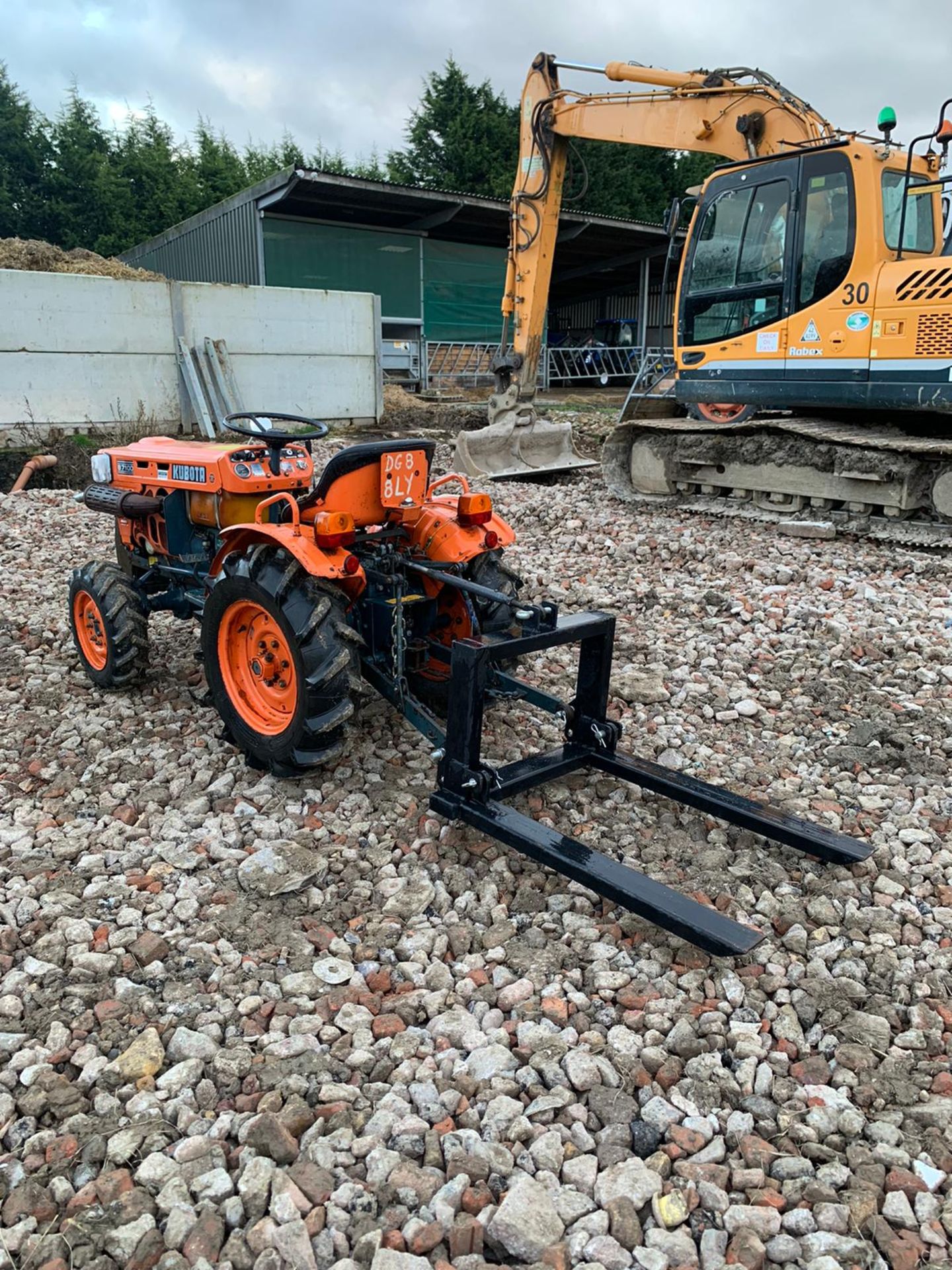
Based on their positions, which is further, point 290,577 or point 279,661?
point 279,661

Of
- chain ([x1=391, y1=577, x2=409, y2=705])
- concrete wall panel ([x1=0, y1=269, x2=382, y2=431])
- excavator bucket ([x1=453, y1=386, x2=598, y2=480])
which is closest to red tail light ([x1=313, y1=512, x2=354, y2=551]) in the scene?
chain ([x1=391, y1=577, x2=409, y2=705])

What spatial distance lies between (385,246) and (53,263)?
8.95 meters

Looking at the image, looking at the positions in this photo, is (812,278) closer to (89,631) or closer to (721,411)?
(721,411)

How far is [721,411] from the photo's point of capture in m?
9.68

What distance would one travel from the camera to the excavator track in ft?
26.2

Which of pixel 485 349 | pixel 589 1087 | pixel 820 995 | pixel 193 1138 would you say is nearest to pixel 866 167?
pixel 820 995

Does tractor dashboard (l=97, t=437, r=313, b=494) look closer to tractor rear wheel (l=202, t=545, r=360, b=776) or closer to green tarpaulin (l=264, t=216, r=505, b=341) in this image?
tractor rear wheel (l=202, t=545, r=360, b=776)

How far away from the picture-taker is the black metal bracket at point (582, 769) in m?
2.86

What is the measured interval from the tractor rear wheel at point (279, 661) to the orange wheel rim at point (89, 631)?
1125mm

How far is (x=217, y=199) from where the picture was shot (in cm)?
3872

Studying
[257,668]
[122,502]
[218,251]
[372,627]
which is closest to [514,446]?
[122,502]

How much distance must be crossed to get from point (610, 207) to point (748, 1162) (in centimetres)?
4026

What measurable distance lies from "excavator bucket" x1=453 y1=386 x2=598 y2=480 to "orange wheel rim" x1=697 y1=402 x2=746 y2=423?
219cm

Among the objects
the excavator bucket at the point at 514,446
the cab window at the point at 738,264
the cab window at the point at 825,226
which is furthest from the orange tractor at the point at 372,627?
the excavator bucket at the point at 514,446
